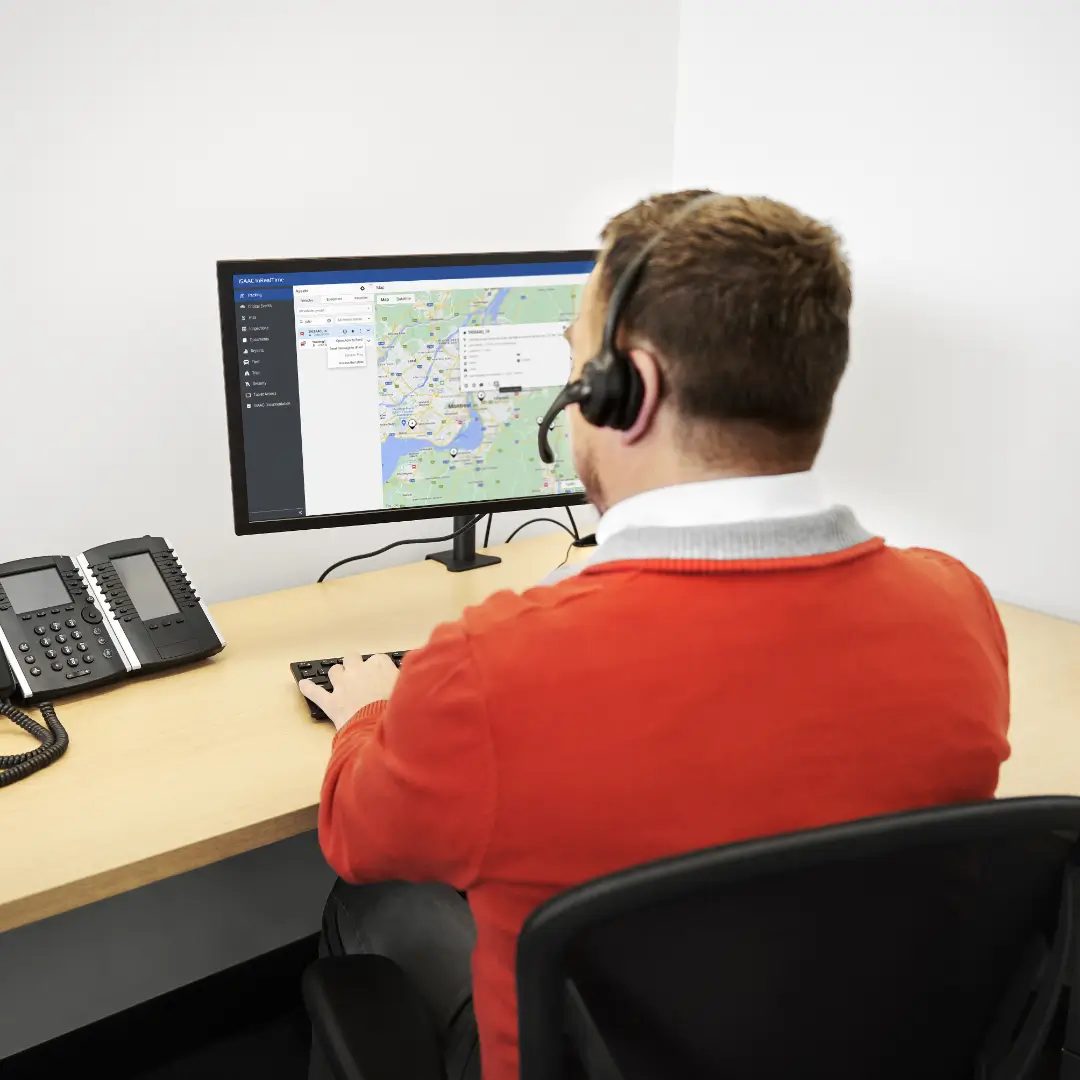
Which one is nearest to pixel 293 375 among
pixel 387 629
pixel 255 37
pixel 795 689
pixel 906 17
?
pixel 387 629

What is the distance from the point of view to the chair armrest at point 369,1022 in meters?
0.92

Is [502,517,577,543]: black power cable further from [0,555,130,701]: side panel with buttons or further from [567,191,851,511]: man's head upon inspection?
[567,191,851,511]: man's head

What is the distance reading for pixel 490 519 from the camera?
1.91m

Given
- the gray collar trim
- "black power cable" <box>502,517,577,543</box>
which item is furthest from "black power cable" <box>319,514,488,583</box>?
the gray collar trim

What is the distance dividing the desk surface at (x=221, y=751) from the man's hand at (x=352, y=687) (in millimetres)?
32

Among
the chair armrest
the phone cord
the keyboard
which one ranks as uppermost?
the keyboard

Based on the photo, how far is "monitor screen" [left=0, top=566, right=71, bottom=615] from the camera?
1.34m

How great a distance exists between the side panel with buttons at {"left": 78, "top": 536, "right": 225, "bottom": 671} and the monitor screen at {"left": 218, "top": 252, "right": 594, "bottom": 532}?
12 centimetres

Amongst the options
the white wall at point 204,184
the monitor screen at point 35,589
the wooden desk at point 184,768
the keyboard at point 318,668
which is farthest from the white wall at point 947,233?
the monitor screen at point 35,589

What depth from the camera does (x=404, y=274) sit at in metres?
1.49

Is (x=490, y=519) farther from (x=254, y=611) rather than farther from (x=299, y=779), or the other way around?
(x=299, y=779)

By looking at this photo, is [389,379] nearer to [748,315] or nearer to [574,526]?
[574,526]

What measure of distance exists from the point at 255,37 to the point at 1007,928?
4.85 feet

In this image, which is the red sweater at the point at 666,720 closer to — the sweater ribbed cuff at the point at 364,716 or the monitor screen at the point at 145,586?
the sweater ribbed cuff at the point at 364,716
